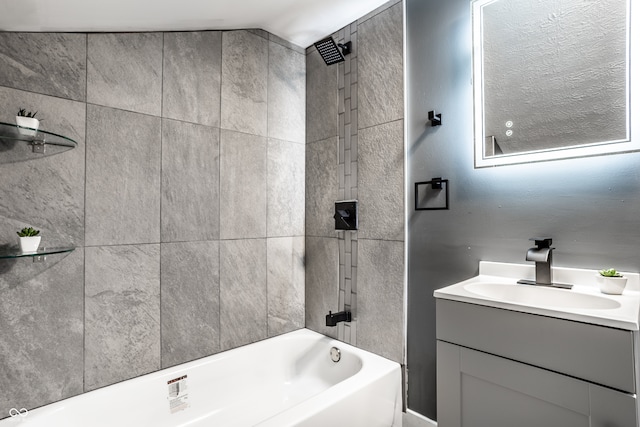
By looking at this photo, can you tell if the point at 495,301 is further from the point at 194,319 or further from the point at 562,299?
the point at 194,319

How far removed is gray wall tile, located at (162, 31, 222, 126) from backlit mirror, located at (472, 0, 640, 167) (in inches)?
56.5

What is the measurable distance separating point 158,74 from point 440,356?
6.34 ft

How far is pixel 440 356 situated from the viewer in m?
1.30

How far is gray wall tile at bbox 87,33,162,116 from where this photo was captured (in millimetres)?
1603

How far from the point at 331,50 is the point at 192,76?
0.84 meters

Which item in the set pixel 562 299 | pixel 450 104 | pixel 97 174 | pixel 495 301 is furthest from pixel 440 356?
pixel 97 174

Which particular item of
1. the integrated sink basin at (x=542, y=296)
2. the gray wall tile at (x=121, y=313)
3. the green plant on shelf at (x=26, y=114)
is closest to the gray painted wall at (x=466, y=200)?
the integrated sink basin at (x=542, y=296)

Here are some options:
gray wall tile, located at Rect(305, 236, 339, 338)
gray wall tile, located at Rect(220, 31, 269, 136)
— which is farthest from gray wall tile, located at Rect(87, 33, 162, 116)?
gray wall tile, located at Rect(305, 236, 339, 338)

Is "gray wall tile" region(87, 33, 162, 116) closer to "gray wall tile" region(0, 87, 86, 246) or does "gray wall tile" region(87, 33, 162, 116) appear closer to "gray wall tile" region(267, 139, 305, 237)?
"gray wall tile" region(0, 87, 86, 246)

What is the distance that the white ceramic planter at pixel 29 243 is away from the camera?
1302 mm

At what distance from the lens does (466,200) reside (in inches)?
64.9

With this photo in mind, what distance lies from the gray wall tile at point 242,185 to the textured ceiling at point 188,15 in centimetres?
62

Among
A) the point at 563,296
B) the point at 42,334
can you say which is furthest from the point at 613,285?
the point at 42,334

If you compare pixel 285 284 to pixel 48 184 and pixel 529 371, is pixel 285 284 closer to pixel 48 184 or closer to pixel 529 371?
pixel 48 184
